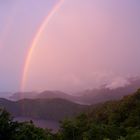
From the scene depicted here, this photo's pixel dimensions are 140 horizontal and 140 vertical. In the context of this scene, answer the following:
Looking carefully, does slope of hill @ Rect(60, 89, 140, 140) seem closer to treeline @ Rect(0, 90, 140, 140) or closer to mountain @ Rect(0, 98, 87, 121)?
treeline @ Rect(0, 90, 140, 140)

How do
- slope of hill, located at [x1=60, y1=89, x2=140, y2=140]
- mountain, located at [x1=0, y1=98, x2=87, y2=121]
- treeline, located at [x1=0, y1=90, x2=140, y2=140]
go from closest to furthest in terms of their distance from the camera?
treeline, located at [x1=0, y1=90, x2=140, y2=140], slope of hill, located at [x1=60, y1=89, x2=140, y2=140], mountain, located at [x1=0, y1=98, x2=87, y2=121]

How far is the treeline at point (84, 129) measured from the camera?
18702mm

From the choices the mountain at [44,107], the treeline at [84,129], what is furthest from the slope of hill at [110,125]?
the mountain at [44,107]

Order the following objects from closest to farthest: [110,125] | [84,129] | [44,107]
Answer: [84,129] → [110,125] → [44,107]

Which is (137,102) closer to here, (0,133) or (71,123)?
(71,123)

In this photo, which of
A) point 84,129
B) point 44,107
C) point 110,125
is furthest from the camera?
point 44,107

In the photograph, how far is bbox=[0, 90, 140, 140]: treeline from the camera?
736 inches

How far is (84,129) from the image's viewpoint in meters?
35.0

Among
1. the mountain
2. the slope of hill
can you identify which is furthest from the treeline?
the mountain

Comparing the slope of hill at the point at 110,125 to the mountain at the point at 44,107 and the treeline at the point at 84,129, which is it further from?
the mountain at the point at 44,107

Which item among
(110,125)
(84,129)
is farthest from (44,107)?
(84,129)

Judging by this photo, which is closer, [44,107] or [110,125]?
[110,125]

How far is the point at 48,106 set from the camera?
108 meters

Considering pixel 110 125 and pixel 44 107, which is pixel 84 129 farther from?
pixel 44 107
